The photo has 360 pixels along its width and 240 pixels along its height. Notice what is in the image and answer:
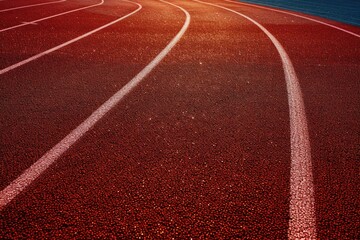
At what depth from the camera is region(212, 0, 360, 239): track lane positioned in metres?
2.16

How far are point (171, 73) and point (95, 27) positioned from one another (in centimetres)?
445

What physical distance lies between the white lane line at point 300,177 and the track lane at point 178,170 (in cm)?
7

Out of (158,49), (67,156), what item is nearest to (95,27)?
(158,49)

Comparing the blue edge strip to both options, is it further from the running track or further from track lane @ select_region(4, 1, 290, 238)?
track lane @ select_region(4, 1, 290, 238)

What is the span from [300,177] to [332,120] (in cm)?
137

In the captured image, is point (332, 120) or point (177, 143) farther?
point (332, 120)

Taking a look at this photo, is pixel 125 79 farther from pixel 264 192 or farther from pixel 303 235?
pixel 303 235

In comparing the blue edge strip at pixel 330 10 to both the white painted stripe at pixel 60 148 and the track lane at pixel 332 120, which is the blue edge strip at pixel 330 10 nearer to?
the track lane at pixel 332 120

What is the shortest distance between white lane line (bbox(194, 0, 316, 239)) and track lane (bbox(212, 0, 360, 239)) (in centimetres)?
6

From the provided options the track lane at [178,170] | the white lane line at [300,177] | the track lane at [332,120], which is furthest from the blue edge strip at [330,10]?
the track lane at [178,170]

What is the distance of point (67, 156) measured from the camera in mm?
2678

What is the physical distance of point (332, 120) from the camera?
3.50 meters

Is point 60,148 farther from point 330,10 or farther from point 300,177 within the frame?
point 330,10

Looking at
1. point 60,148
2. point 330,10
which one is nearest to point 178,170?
point 60,148
